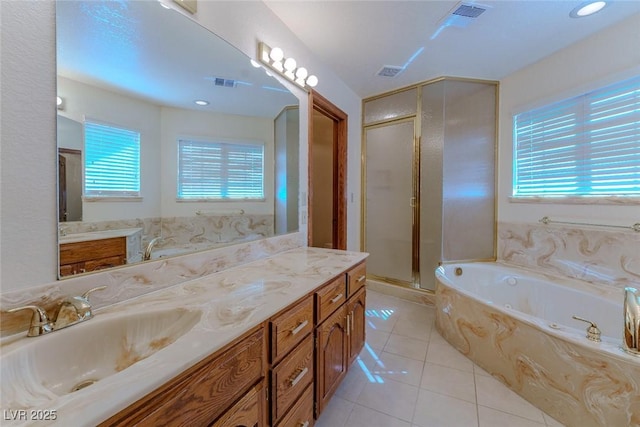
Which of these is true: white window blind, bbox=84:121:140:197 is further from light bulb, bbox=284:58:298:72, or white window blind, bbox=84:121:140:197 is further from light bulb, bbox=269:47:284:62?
light bulb, bbox=284:58:298:72

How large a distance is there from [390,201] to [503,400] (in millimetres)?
2156

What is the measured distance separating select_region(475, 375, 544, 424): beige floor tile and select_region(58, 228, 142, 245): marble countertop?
2.08 metres

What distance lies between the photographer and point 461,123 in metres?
2.80

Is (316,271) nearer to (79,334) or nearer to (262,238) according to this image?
(262,238)

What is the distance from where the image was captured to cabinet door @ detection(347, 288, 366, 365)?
1.60 meters

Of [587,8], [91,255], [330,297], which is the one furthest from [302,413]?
[587,8]

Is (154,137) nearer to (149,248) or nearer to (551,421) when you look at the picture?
(149,248)

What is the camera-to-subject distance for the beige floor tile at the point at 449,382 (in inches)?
62.5

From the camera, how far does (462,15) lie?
5.94ft

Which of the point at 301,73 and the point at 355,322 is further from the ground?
the point at 301,73

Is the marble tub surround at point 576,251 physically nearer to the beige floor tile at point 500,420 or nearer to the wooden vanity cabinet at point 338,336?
the beige floor tile at point 500,420

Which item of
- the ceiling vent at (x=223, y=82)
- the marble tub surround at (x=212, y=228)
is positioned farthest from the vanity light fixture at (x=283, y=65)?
the marble tub surround at (x=212, y=228)

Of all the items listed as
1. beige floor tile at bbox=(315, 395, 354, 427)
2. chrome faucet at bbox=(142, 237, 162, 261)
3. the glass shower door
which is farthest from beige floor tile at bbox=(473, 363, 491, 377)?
chrome faucet at bbox=(142, 237, 162, 261)

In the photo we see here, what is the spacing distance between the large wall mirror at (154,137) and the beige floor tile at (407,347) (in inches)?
55.5
